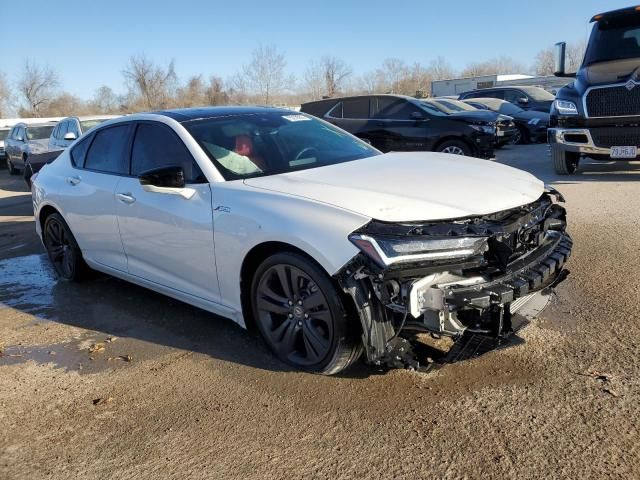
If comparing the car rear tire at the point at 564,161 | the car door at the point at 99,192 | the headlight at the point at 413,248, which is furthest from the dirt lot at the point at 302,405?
the car rear tire at the point at 564,161

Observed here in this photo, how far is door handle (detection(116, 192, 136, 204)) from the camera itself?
14.3ft

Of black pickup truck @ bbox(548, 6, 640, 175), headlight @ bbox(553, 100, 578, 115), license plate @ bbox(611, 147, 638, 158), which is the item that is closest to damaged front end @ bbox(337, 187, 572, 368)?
license plate @ bbox(611, 147, 638, 158)

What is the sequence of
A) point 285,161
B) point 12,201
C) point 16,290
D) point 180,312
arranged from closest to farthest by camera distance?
point 285,161 < point 180,312 < point 16,290 < point 12,201

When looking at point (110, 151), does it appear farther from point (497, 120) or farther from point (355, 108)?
point (497, 120)

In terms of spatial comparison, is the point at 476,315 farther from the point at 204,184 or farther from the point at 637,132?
the point at 637,132

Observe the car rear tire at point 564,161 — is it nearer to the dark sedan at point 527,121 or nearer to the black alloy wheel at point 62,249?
the dark sedan at point 527,121

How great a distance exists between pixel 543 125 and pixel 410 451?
16.3 meters

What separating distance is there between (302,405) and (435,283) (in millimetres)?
992

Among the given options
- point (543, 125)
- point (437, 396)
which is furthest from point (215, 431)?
point (543, 125)

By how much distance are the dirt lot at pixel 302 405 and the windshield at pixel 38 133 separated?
1479 cm

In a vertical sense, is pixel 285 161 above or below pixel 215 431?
above

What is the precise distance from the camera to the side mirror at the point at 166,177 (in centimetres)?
380

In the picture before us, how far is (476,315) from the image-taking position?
3029 mm

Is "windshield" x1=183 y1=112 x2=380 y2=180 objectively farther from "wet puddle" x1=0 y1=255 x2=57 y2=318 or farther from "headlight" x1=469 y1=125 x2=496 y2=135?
"headlight" x1=469 y1=125 x2=496 y2=135
